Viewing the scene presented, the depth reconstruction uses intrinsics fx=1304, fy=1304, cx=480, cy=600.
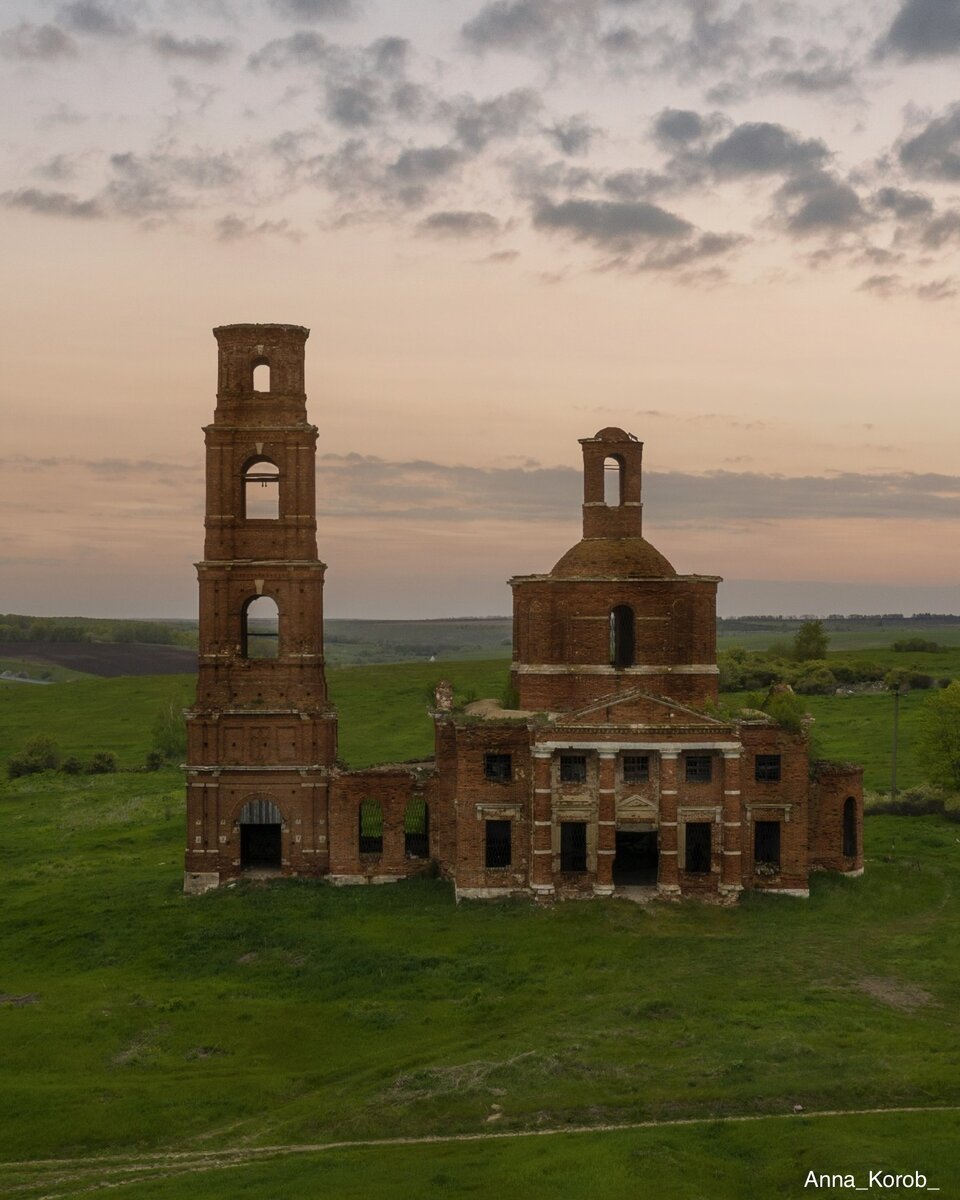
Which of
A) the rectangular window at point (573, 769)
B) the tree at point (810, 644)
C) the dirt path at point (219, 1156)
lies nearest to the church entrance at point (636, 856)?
the rectangular window at point (573, 769)

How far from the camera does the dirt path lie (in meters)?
26.8

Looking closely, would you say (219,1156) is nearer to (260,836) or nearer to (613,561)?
(260,836)

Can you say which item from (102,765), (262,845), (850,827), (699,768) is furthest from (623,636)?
(102,765)

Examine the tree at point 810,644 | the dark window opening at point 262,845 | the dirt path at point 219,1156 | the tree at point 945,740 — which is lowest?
the dirt path at point 219,1156

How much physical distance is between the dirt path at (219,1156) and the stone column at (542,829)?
18.2 metres

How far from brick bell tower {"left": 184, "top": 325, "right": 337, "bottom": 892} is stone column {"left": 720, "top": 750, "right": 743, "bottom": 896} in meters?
15.0

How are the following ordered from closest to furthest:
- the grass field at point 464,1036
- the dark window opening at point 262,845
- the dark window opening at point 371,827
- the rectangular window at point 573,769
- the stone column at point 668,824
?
1. the grass field at point 464,1036
2. the stone column at point 668,824
3. the rectangular window at point 573,769
4. the dark window opening at point 371,827
5. the dark window opening at point 262,845

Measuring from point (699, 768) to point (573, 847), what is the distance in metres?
5.35

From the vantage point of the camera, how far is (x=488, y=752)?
1873 inches

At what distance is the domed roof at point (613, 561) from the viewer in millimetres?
50969

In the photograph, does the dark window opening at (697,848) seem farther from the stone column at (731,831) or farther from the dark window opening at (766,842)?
the dark window opening at (766,842)

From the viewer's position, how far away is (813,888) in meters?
48.4

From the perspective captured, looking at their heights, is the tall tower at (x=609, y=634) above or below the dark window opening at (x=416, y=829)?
above

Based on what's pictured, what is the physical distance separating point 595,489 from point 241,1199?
3486 centimetres
